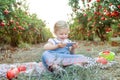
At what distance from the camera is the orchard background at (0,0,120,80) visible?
31.5 ft

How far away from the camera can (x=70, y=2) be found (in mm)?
14242

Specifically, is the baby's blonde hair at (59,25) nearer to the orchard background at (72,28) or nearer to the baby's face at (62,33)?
the baby's face at (62,33)

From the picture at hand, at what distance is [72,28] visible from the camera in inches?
627

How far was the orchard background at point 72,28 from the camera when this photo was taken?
9.59 meters

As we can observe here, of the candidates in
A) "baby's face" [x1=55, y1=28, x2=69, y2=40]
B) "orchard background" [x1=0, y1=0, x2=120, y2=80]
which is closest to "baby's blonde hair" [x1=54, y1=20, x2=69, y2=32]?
"baby's face" [x1=55, y1=28, x2=69, y2=40]

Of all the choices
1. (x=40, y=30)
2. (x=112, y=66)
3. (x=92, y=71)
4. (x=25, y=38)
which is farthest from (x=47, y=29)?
(x=92, y=71)

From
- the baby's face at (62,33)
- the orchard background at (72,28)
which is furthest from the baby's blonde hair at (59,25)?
the orchard background at (72,28)

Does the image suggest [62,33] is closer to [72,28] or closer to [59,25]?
[59,25]

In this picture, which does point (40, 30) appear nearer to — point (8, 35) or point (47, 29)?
point (47, 29)

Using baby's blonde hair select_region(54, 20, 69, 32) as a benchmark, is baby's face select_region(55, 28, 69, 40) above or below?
below

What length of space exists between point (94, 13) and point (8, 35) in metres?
3.25

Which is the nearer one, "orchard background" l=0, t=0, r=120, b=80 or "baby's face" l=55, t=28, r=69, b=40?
"baby's face" l=55, t=28, r=69, b=40

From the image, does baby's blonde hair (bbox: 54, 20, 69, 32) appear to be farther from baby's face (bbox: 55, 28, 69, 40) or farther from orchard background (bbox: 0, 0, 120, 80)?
orchard background (bbox: 0, 0, 120, 80)

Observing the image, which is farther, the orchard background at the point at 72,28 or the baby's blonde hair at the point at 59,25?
the orchard background at the point at 72,28
